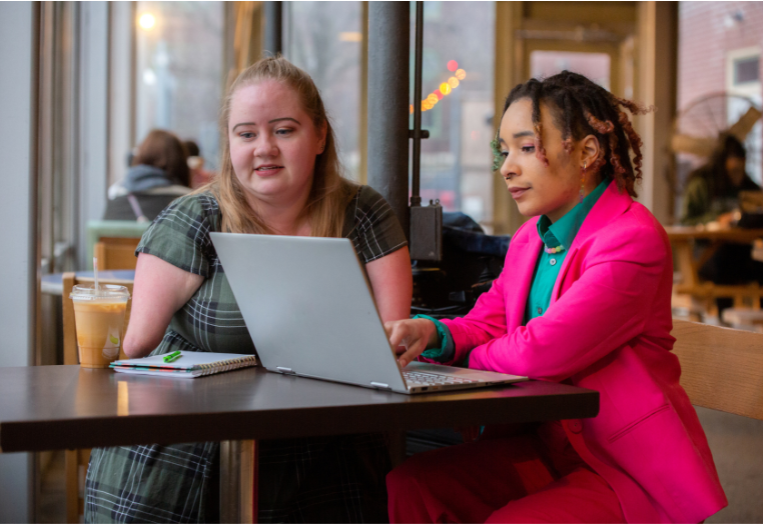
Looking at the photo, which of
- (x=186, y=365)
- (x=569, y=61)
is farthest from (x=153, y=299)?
(x=569, y=61)

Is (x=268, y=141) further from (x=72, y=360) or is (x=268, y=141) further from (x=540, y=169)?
(x=72, y=360)

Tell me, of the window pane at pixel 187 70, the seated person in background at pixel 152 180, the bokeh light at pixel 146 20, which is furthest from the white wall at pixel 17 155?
the window pane at pixel 187 70

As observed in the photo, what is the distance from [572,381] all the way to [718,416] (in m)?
1.67

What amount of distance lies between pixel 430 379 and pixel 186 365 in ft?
1.27

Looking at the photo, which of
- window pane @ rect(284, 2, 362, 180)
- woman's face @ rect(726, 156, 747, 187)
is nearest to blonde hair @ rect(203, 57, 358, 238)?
window pane @ rect(284, 2, 362, 180)

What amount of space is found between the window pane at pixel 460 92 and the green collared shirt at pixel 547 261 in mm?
6427

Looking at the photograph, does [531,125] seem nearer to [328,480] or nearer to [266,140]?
[266,140]

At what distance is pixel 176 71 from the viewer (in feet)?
28.8

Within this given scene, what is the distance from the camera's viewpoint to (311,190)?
1.66 m

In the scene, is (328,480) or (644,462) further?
(328,480)

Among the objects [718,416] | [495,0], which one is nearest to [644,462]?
[718,416]

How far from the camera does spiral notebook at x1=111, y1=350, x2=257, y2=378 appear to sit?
3.95 feet

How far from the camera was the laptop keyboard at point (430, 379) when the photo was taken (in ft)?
3.59

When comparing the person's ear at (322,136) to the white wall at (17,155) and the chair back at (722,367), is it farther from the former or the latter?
the chair back at (722,367)
